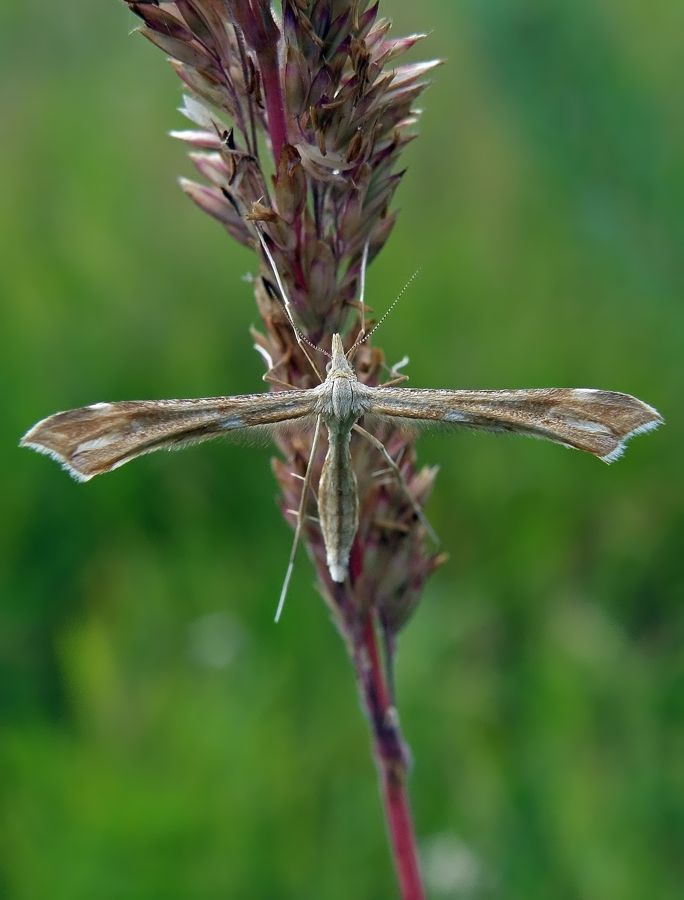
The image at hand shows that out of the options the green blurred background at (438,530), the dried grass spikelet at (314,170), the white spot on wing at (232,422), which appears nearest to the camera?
the dried grass spikelet at (314,170)

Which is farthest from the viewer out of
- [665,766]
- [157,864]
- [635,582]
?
[635,582]

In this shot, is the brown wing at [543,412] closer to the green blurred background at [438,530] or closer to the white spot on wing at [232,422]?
the white spot on wing at [232,422]

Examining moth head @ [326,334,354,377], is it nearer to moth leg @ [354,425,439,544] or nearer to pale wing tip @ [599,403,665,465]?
moth leg @ [354,425,439,544]

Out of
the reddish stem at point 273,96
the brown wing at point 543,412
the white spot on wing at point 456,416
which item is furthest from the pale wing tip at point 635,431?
the reddish stem at point 273,96

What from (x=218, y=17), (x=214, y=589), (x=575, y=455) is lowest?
(x=214, y=589)

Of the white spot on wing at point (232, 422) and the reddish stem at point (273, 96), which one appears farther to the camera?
the white spot on wing at point (232, 422)

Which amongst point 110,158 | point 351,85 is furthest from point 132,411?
point 110,158

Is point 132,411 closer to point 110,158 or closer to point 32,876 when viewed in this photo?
point 32,876
